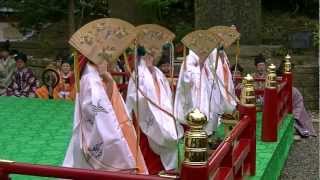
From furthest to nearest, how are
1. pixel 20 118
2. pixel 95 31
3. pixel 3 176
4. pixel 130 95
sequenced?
pixel 20 118 < pixel 130 95 < pixel 95 31 < pixel 3 176

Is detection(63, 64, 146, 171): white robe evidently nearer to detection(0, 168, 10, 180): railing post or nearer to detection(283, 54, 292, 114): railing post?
detection(0, 168, 10, 180): railing post

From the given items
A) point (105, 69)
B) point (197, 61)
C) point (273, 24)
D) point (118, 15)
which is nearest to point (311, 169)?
point (197, 61)

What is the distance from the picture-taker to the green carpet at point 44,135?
589cm

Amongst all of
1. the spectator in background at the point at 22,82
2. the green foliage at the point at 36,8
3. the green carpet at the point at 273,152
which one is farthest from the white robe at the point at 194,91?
the green foliage at the point at 36,8

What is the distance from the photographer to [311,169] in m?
6.77

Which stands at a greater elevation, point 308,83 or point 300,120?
point 308,83

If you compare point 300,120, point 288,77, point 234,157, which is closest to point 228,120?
point 288,77

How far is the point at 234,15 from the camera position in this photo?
38.0ft

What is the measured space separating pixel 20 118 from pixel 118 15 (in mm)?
4043

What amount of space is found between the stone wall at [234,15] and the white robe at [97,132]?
26.5 ft

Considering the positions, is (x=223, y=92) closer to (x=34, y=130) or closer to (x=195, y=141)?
(x=34, y=130)

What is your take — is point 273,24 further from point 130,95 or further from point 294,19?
point 130,95

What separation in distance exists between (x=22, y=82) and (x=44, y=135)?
95.7 inches

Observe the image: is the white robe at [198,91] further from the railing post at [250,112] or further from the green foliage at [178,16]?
the green foliage at [178,16]
